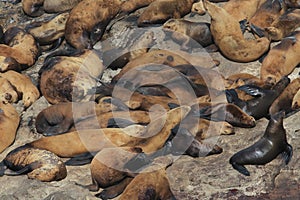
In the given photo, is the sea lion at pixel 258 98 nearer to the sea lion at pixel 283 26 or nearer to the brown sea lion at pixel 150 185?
the sea lion at pixel 283 26

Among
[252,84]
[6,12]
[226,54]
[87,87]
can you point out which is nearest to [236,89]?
[252,84]

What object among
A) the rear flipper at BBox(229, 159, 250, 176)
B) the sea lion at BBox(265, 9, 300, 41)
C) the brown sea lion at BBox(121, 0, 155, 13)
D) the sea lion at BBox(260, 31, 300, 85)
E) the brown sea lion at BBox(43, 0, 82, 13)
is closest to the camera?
the rear flipper at BBox(229, 159, 250, 176)

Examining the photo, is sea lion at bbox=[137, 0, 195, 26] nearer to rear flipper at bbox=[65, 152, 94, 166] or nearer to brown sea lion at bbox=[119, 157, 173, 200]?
rear flipper at bbox=[65, 152, 94, 166]

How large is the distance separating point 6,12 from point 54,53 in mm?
2120

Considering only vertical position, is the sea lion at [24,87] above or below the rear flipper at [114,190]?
below

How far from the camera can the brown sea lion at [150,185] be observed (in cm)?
518

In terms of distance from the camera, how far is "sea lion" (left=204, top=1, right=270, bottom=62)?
A: 7352 millimetres

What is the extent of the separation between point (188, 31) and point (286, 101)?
2.00 metres

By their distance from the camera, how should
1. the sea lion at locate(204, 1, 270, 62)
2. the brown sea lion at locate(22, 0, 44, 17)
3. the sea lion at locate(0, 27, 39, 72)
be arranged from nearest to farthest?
the sea lion at locate(204, 1, 270, 62) < the sea lion at locate(0, 27, 39, 72) < the brown sea lion at locate(22, 0, 44, 17)

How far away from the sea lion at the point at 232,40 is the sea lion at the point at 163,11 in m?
0.79

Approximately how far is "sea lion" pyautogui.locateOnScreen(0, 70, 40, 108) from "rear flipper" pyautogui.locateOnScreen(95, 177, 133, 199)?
2089mm

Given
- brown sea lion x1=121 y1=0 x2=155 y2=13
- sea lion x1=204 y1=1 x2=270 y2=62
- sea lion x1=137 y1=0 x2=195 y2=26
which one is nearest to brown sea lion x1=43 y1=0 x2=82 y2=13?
brown sea lion x1=121 y1=0 x2=155 y2=13

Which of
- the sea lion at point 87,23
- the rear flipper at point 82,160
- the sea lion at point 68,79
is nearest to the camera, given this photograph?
the rear flipper at point 82,160

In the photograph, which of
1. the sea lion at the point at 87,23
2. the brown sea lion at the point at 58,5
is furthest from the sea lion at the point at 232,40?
the brown sea lion at the point at 58,5
